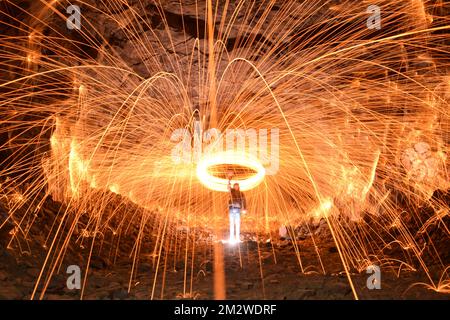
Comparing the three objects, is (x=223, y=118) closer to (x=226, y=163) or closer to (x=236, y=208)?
(x=226, y=163)

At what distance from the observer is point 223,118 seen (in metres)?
9.63

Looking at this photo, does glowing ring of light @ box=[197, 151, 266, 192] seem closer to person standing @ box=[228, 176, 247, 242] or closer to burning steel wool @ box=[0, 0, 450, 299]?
burning steel wool @ box=[0, 0, 450, 299]

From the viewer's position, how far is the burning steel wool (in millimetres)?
7004

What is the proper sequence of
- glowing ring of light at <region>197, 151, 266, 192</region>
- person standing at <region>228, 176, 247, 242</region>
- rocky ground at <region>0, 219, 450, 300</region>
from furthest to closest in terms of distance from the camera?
glowing ring of light at <region>197, 151, 266, 192</region>
person standing at <region>228, 176, 247, 242</region>
rocky ground at <region>0, 219, 450, 300</region>

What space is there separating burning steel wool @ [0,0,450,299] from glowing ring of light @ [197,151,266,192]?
40 millimetres

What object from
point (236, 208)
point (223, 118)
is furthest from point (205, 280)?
point (223, 118)

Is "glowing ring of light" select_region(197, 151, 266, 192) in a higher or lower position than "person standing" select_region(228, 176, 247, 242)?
higher

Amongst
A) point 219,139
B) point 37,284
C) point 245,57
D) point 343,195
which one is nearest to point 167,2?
point 245,57

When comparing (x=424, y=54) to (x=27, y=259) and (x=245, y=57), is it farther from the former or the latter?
(x=27, y=259)

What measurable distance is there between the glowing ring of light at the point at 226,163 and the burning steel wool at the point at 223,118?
1.6 inches

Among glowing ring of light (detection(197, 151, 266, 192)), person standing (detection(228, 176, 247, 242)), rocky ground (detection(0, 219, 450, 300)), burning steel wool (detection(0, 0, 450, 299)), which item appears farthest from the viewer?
glowing ring of light (detection(197, 151, 266, 192))

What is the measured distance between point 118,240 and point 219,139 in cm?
365

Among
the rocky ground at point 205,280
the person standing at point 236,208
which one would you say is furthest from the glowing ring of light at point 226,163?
the rocky ground at point 205,280

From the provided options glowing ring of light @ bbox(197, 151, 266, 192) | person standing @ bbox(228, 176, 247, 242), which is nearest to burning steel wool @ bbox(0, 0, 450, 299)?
glowing ring of light @ bbox(197, 151, 266, 192)
